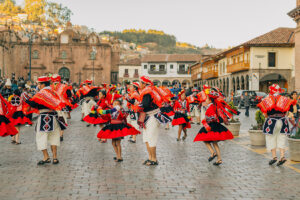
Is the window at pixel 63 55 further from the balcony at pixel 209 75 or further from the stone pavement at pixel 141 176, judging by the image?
the stone pavement at pixel 141 176

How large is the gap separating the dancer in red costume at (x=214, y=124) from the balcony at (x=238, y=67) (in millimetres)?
38877

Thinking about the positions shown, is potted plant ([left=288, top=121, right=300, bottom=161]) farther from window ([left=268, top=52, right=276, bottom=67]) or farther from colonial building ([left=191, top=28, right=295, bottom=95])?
window ([left=268, top=52, right=276, bottom=67])

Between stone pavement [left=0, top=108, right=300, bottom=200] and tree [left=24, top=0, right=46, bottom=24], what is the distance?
120 metres

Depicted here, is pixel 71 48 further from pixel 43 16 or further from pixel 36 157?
pixel 36 157

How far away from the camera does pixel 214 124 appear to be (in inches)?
332

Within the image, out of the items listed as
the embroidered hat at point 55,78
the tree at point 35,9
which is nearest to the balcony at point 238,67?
the embroidered hat at point 55,78

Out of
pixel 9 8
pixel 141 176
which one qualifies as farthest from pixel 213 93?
pixel 9 8

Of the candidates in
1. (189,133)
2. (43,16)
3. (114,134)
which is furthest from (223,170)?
(43,16)

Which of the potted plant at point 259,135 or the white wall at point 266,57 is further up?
the white wall at point 266,57

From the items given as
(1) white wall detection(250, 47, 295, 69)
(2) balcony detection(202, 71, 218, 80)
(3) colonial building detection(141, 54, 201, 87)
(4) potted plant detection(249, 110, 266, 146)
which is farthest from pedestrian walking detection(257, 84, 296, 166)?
(3) colonial building detection(141, 54, 201, 87)

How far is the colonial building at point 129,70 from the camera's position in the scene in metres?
83.1

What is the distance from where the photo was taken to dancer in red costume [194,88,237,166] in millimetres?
8297

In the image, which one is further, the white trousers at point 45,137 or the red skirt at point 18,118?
the red skirt at point 18,118

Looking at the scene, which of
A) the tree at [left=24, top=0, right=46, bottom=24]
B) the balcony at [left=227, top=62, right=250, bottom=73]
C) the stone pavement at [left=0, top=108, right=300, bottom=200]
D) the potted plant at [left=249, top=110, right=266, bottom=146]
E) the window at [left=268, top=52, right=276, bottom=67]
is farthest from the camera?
the tree at [left=24, top=0, right=46, bottom=24]
